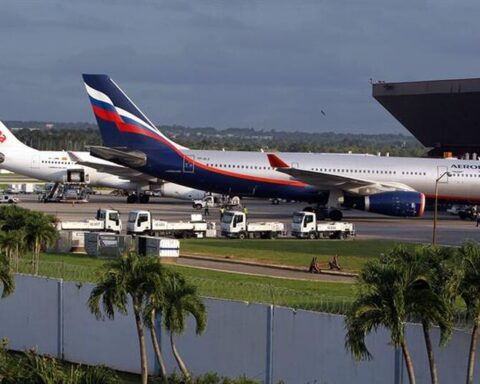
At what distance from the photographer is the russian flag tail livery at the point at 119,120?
82188 mm

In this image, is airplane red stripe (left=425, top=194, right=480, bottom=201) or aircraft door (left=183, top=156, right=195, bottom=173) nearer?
airplane red stripe (left=425, top=194, right=480, bottom=201)

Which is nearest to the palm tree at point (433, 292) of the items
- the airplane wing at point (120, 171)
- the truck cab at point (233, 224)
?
the truck cab at point (233, 224)

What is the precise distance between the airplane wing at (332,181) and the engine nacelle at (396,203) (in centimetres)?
125

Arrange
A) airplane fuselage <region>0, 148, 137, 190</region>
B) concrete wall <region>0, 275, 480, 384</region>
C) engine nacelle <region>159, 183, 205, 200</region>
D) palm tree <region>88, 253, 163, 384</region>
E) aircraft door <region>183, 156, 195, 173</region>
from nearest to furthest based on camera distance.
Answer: palm tree <region>88, 253, 163, 384</region>
concrete wall <region>0, 275, 480, 384</region>
aircraft door <region>183, 156, 195, 173</region>
engine nacelle <region>159, 183, 205, 200</region>
airplane fuselage <region>0, 148, 137, 190</region>

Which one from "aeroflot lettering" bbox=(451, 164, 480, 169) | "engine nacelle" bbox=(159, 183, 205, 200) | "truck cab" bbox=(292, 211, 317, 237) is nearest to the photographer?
"truck cab" bbox=(292, 211, 317, 237)

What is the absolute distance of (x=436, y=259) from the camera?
74.2ft

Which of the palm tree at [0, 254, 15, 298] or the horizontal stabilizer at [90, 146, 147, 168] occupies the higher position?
the horizontal stabilizer at [90, 146, 147, 168]

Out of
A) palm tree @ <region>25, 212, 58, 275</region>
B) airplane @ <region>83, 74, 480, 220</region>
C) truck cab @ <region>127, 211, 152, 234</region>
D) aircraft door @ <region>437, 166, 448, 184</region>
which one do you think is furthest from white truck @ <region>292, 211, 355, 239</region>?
palm tree @ <region>25, 212, 58, 275</region>

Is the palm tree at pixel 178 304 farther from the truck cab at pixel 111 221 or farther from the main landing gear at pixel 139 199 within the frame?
the main landing gear at pixel 139 199

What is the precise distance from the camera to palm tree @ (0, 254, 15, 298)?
29703 mm

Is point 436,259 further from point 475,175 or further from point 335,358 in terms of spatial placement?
point 475,175

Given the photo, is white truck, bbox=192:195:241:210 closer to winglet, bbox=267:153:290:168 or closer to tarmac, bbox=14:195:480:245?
tarmac, bbox=14:195:480:245

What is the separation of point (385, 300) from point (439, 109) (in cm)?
9204

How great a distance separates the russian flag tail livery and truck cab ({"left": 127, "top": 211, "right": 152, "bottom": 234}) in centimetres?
2026
